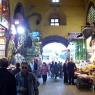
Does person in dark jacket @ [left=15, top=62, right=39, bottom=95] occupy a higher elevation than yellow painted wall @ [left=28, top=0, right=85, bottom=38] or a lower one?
lower

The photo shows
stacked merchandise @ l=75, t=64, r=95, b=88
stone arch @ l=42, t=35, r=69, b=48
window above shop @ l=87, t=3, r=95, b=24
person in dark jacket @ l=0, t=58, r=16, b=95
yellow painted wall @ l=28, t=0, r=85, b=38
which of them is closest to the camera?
person in dark jacket @ l=0, t=58, r=16, b=95

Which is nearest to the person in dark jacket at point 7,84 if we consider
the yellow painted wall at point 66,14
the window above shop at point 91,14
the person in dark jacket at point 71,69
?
the person in dark jacket at point 71,69

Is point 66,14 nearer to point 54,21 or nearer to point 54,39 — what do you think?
point 54,21

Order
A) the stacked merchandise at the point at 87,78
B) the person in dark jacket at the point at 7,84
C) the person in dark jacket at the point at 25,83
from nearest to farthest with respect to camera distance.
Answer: the person in dark jacket at the point at 7,84 < the person in dark jacket at the point at 25,83 < the stacked merchandise at the point at 87,78

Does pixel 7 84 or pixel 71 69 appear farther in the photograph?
pixel 71 69

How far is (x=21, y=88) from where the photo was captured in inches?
352

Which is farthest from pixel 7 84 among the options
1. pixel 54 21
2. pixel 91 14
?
pixel 54 21

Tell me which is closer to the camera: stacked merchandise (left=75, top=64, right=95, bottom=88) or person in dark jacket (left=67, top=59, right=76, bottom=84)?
stacked merchandise (left=75, top=64, right=95, bottom=88)

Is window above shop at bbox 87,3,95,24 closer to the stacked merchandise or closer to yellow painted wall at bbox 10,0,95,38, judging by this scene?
yellow painted wall at bbox 10,0,95,38

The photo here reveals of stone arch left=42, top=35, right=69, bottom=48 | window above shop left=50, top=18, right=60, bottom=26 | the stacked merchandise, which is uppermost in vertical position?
window above shop left=50, top=18, right=60, bottom=26

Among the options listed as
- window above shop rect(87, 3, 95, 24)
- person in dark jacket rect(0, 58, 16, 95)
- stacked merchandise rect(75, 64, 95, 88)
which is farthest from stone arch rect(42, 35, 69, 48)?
person in dark jacket rect(0, 58, 16, 95)

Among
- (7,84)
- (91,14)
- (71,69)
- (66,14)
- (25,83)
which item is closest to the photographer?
(7,84)

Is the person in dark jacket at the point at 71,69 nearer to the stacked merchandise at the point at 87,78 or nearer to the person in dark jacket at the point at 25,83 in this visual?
the stacked merchandise at the point at 87,78

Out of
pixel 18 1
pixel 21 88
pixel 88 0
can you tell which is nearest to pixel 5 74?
pixel 21 88
